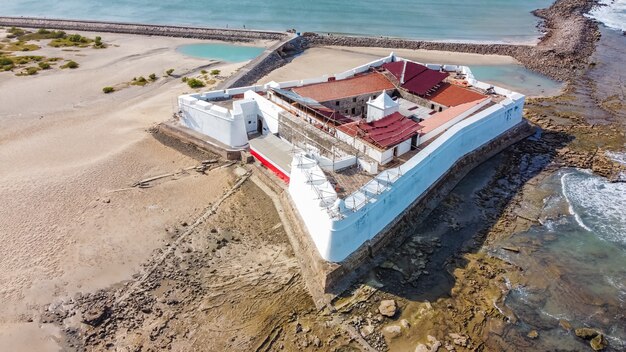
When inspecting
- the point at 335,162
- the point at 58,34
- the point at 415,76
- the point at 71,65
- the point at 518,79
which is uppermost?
the point at 58,34

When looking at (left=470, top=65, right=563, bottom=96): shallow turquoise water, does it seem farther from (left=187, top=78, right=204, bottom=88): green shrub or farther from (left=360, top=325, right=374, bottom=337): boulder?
(left=360, top=325, right=374, bottom=337): boulder

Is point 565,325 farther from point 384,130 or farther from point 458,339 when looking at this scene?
point 384,130

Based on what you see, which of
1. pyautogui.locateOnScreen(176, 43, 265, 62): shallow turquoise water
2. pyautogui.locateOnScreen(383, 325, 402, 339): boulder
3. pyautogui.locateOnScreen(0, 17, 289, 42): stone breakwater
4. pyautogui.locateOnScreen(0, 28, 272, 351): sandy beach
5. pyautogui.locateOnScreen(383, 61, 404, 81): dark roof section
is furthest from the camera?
pyautogui.locateOnScreen(0, 17, 289, 42): stone breakwater

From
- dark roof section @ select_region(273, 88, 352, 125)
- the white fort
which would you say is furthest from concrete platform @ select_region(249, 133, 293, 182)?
dark roof section @ select_region(273, 88, 352, 125)

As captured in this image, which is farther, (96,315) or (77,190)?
(77,190)

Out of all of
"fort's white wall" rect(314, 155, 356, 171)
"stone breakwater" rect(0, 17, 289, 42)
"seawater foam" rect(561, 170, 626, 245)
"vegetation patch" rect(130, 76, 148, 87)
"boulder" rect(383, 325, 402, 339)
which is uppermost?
"stone breakwater" rect(0, 17, 289, 42)

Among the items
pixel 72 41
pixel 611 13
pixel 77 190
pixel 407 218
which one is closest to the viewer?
pixel 407 218

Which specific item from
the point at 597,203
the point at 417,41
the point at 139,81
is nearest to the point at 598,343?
the point at 597,203
